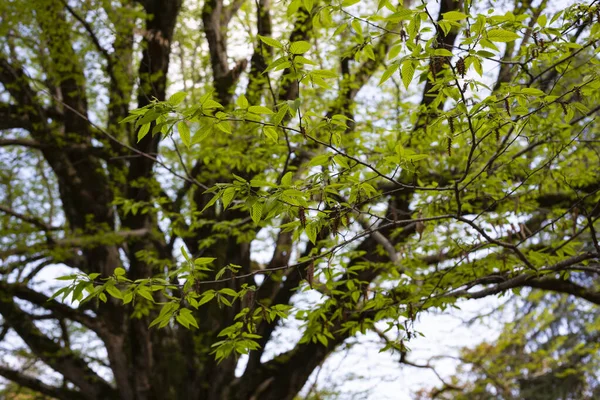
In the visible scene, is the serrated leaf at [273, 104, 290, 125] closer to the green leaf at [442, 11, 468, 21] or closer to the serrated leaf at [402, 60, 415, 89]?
the serrated leaf at [402, 60, 415, 89]

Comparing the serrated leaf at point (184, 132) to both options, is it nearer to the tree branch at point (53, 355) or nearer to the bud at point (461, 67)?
the bud at point (461, 67)

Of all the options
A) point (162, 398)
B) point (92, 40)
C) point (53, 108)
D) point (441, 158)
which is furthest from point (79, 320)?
point (441, 158)

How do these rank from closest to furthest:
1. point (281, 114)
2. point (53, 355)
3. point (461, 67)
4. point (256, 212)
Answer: point (281, 114) < point (256, 212) < point (461, 67) < point (53, 355)

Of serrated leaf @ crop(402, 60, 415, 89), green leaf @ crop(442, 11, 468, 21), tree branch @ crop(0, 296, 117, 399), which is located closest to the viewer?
green leaf @ crop(442, 11, 468, 21)

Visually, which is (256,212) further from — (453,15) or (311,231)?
(453,15)

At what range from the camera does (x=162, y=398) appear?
691 cm

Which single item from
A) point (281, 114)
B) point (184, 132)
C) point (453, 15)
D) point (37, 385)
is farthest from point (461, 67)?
point (37, 385)

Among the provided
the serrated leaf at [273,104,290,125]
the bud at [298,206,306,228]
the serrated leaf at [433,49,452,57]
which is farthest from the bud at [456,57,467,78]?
the bud at [298,206,306,228]

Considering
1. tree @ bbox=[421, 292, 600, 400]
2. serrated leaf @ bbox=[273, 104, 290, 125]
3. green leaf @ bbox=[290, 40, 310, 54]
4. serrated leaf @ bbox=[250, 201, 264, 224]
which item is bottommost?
serrated leaf @ bbox=[250, 201, 264, 224]

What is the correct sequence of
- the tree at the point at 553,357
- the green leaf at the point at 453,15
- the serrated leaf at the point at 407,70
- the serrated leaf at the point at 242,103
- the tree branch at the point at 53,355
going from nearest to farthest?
1. the green leaf at the point at 453,15
2. the serrated leaf at the point at 242,103
3. the serrated leaf at the point at 407,70
4. the tree branch at the point at 53,355
5. the tree at the point at 553,357

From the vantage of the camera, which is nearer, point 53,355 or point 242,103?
point 242,103

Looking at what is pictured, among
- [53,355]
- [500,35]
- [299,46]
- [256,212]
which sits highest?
[53,355]

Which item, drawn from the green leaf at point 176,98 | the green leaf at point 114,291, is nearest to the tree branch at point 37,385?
the green leaf at point 114,291

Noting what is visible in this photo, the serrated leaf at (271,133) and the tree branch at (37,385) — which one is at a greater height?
the tree branch at (37,385)
